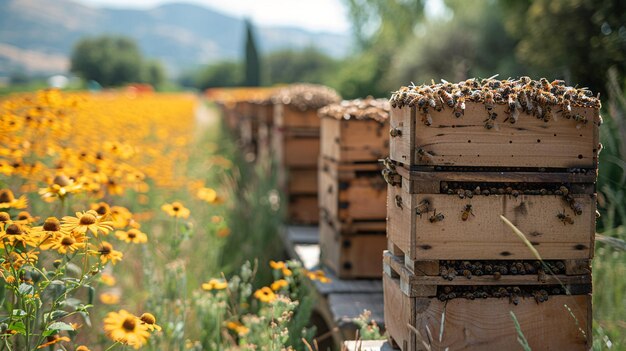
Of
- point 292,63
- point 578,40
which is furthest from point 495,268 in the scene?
point 292,63

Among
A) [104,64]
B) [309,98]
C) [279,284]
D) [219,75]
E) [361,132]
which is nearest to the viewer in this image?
[279,284]

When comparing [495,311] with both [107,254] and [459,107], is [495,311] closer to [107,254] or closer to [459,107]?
[459,107]

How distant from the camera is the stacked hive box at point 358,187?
438cm

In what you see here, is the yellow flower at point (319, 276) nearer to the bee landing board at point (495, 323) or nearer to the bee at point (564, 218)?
the bee landing board at point (495, 323)

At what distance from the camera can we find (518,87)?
262 centimetres

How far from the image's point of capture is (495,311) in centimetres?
267

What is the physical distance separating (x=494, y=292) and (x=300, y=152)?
3689 mm

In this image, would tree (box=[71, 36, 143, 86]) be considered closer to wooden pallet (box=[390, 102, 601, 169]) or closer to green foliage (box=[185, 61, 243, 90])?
green foliage (box=[185, 61, 243, 90])

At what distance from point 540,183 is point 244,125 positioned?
8247 mm

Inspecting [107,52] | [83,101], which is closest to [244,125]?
[83,101]

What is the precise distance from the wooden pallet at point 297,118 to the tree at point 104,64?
7176 cm

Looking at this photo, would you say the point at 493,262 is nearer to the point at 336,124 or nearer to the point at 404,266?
the point at 404,266

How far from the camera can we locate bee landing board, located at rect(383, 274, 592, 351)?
8.66 feet

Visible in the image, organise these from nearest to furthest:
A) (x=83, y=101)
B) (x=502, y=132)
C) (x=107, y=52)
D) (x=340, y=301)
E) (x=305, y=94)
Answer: (x=502, y=132) < (x=340, y=301) < (x=83, y=101) < (x=305, y=94) < (x=107, y=52)
